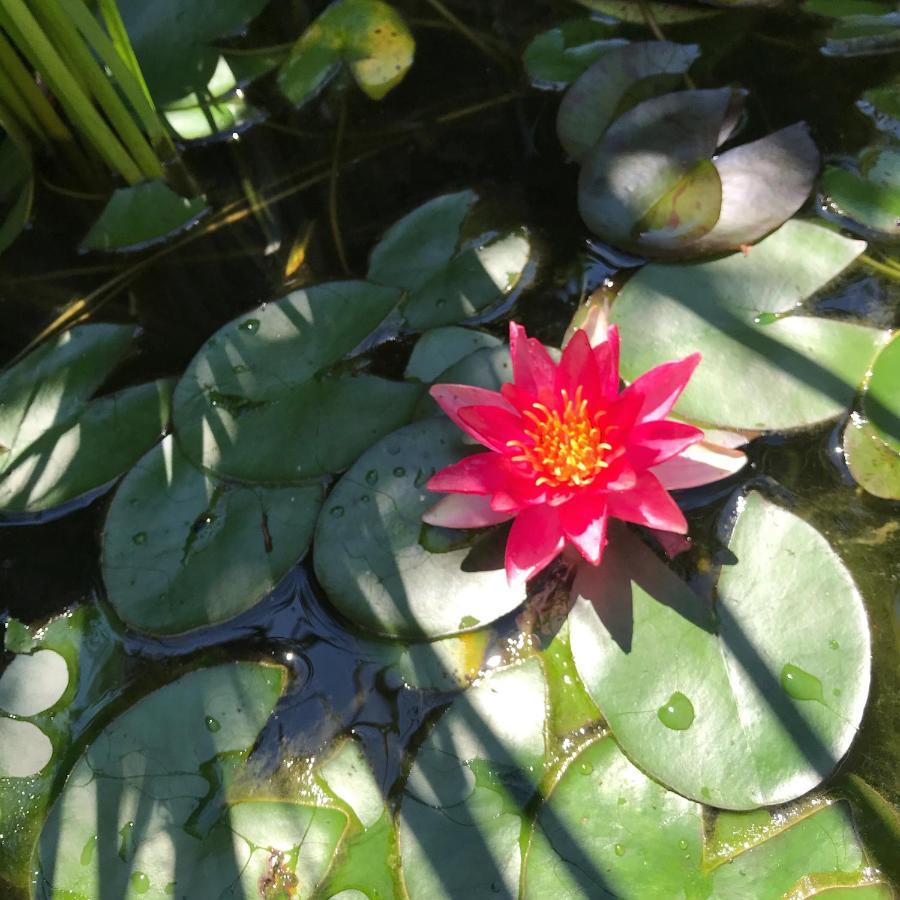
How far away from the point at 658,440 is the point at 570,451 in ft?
0.52

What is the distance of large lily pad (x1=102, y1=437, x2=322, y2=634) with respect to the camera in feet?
5.24

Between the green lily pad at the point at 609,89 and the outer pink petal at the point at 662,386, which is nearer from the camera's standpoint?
Answer: the outer pink petal at the point at 662,386

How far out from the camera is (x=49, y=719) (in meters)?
1.56

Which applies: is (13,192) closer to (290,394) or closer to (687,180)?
(290,394)

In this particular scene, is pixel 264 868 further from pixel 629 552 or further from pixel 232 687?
pixel 629 552

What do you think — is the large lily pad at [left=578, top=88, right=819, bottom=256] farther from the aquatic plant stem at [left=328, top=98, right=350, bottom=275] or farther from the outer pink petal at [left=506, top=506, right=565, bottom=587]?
the outer pink petal at [left=506, top=506, right=565, bottom=587]

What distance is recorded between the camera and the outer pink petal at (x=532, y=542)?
4.75 feet

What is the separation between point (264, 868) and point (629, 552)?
86 centimetres

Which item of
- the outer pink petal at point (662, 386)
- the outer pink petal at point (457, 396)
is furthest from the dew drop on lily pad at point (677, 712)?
the outer pink petal at point (457, 396)

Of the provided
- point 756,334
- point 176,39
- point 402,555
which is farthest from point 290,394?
point 176,39

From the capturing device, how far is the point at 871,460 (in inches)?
62.4

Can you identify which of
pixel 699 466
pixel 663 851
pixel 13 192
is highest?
pixel 13 192

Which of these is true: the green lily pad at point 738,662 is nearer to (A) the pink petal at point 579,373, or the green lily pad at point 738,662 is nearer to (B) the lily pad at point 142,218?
(A) the pink petal at point 579,373

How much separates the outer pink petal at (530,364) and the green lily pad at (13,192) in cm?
158
